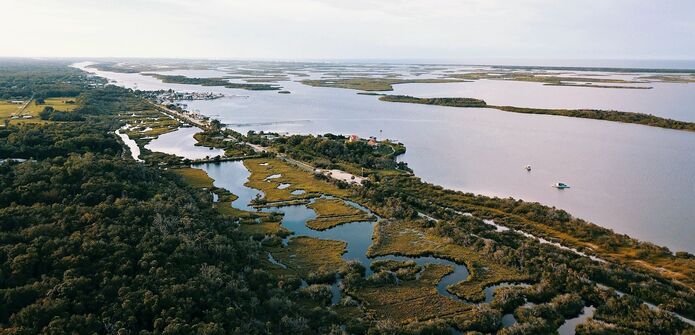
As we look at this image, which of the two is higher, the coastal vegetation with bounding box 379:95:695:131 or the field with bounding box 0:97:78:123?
the coastal vegetation with bounding box 379:95:695:131

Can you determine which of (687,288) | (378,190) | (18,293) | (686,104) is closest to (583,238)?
(687,288)

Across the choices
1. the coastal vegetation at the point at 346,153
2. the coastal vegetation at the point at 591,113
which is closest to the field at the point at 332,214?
the coastal vegetation at the point at 346,153

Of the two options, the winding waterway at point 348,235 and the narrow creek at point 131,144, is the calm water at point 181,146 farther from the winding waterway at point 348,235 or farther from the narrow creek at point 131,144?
the winding waterway at point 348,235

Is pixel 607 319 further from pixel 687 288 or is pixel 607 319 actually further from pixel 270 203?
pixel 270 203

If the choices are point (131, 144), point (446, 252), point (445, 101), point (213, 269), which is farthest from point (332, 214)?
point (445, 101)

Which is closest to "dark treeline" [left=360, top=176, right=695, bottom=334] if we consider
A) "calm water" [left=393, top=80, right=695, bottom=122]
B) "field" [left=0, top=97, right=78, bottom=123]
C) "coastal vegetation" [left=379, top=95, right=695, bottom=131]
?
"coastal vegetation" [left=379, top=95, right=695, bottom=131]

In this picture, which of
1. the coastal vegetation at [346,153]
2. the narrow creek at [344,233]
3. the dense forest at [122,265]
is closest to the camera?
the dense forest at [122,265]

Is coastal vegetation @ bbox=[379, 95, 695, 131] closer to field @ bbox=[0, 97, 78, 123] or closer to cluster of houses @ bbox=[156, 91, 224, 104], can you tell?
cluster of houses @ bbox=[156, 91, 224, 104]
